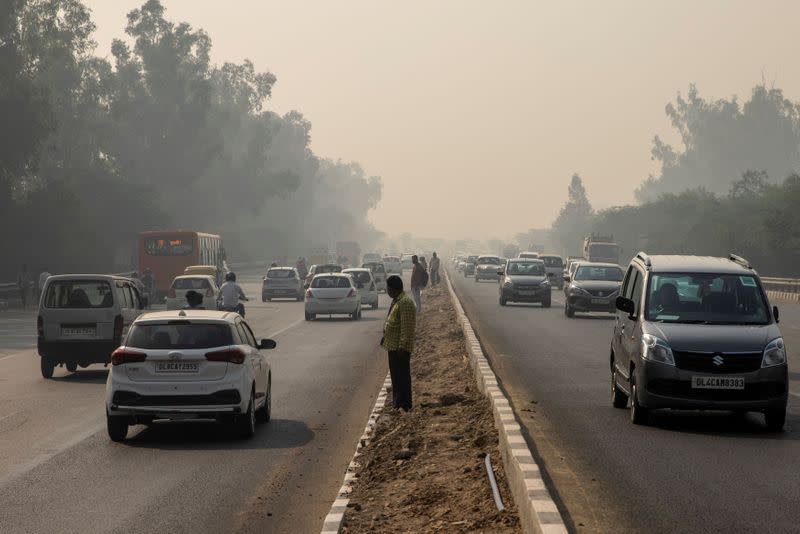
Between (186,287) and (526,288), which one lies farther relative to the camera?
(526,288)

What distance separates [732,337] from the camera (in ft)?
44.7

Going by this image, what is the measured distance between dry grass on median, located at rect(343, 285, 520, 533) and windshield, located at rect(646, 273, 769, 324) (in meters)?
2.39

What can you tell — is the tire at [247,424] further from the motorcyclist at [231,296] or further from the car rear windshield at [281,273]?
the car rear windshield at [281,273]

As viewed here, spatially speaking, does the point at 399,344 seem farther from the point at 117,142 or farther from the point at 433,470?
the point at 117,142

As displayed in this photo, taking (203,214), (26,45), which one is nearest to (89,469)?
(26,45)

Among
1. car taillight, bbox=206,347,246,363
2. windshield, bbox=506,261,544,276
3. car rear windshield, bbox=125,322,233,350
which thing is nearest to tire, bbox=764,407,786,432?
car taillight, bbox=206,347,246,363

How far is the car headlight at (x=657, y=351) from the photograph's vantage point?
13.6m

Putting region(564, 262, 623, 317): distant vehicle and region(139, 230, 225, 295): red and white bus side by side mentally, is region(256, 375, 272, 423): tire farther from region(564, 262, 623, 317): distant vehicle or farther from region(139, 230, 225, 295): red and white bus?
region(139, 230, 225, 295): red and white bus

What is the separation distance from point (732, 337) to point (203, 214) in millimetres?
108231

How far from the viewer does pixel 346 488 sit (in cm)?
1023

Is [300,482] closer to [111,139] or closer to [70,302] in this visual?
[70,302]

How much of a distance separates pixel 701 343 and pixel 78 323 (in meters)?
11.6

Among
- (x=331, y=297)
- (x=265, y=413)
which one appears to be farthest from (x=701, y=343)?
(x=331, y=297)

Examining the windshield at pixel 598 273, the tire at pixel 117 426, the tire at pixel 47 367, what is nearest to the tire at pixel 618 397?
the tire at pixel 117 426
